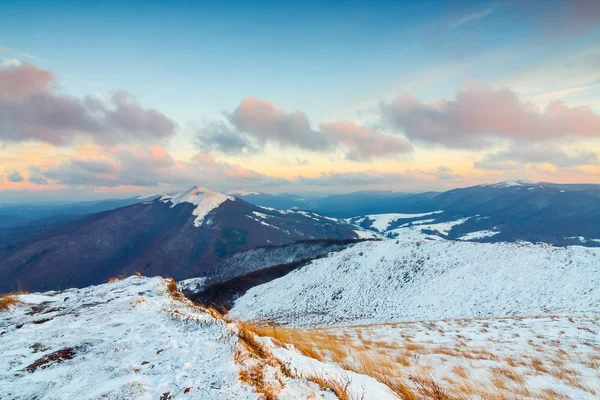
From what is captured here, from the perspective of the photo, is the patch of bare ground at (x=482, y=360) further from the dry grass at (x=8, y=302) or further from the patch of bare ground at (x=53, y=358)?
the dry grass at (x=8, y=302)

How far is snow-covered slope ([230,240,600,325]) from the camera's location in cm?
2444

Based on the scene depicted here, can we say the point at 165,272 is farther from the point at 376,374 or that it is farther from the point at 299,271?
the point at 376,374

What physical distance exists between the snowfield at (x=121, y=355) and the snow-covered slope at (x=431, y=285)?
24.8m

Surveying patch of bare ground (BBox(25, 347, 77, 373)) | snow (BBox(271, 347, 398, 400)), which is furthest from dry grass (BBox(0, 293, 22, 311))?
snow (BBox(271, 347, 398, 400))

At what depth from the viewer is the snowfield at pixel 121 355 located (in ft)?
10.8

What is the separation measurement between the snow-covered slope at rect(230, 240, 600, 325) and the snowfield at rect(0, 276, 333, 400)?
24.8 meters

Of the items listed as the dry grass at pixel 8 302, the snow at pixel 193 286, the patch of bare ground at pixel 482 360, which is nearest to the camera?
the patch of bare ground at pixel 482 360

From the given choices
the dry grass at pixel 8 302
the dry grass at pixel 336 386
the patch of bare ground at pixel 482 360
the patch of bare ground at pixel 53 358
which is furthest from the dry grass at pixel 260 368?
the dry grass at pixel 8 302

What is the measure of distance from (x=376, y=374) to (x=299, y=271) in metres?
44.4

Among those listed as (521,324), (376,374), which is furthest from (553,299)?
(376,374)

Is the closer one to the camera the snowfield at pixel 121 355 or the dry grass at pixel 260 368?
the dry grass at pixel 260 368

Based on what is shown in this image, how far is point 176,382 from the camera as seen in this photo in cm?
342

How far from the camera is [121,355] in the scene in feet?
14.4

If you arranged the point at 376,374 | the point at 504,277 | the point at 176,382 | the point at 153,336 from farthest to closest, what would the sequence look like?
the point at 504,277
the point at 153,336
the point at 376,374
the point at 176,382
